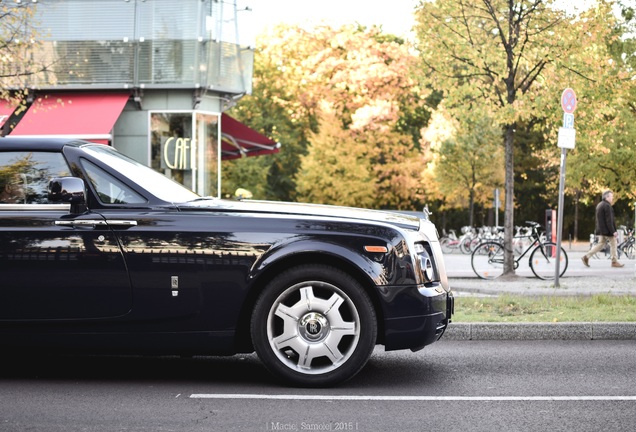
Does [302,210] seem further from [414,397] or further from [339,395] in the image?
[414,397]

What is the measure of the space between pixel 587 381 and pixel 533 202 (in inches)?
1903

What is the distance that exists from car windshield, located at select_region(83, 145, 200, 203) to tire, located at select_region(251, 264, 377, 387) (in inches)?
40.3

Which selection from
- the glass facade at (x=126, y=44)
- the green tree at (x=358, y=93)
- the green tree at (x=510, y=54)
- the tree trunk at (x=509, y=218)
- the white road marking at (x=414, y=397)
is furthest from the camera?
the green tree at (x=358, y=93)

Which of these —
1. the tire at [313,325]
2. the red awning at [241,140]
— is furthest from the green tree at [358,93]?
the tire at [313,325]

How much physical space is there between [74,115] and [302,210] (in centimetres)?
1567

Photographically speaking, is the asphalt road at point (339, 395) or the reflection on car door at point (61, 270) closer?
the asphalt road at point (339, 395)

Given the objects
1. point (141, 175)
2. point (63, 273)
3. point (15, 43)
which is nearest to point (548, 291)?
point (141, 175)

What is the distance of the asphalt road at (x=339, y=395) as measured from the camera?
16.9 feet

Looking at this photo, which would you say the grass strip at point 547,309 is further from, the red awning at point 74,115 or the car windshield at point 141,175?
the red awning at point 74,115

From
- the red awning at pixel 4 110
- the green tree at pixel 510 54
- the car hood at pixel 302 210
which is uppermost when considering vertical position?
the green tree at pixel 510 54

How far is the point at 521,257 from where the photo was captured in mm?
17125

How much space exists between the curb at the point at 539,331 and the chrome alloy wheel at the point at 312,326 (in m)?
2.85

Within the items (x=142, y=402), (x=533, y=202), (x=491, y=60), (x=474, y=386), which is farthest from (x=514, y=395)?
(x=533, y=202)

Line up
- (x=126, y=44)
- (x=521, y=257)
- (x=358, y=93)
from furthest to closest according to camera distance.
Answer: (x=358, y=93)
(x=126, y=44)
(x=521, y=257)
